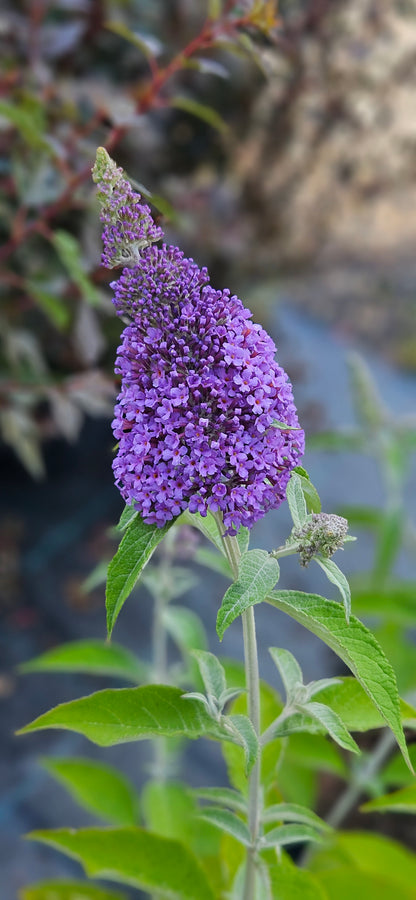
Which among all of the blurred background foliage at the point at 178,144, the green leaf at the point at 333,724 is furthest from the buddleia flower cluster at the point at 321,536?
the blurred background foliage at the point at 178,144

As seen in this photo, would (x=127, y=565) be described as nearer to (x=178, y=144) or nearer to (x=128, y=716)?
(x=128, y=716)

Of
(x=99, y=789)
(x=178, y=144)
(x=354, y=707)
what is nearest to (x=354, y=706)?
(x=354, y=707)

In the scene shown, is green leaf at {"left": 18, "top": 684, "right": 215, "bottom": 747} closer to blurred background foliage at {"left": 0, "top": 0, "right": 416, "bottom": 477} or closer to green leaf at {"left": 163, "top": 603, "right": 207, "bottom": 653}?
blurred background foliage at {"left": 0, "top": 0, "right": 416, "bottom": 477}

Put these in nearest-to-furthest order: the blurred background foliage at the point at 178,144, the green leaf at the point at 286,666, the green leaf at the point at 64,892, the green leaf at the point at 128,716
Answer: the green leaf at the point at 128,716, the green leaf at the point at 286,666, the green leaf at the point at 64,892, the blurred background foliage at the point at 178,144

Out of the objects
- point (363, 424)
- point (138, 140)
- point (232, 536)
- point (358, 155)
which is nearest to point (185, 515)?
point (232, 536)

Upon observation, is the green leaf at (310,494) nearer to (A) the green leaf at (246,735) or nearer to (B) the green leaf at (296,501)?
(B) the green leaf at (296,501)

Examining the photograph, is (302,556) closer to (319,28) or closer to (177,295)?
(177,295)
